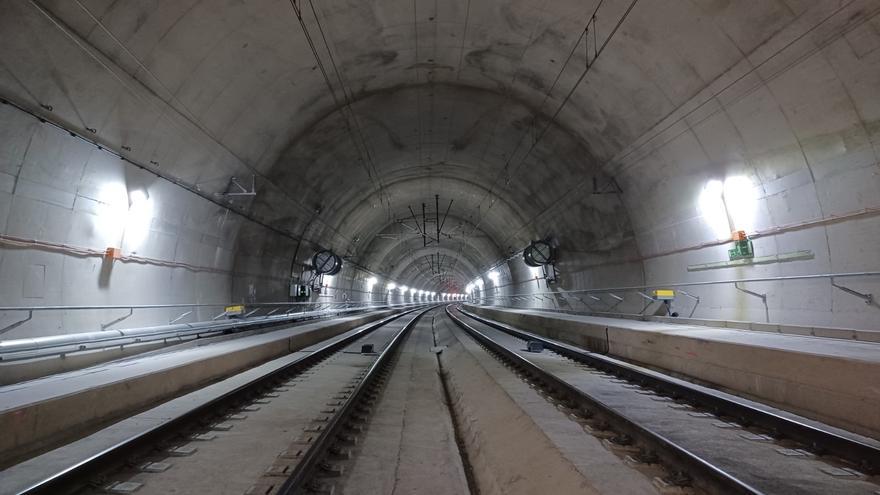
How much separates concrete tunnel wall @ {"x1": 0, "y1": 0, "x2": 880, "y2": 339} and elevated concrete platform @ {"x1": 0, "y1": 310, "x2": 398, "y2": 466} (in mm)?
1331

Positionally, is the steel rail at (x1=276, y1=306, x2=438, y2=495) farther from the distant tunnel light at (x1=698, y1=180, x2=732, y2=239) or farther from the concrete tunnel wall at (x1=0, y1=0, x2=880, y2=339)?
the distant tunnel light at (x1=698, y1=180, x2=732, y2=239)

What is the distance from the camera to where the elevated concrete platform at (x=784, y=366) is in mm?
4652

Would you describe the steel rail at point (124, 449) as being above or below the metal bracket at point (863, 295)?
below

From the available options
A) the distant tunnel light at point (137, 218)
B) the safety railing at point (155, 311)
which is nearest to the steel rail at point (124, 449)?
the safety railing at point (155, 311)

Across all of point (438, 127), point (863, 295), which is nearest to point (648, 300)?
point (863, 295)

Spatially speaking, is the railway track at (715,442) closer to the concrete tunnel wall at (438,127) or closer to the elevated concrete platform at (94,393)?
the concrete tunnel wall at (438,127)

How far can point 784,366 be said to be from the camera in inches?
219

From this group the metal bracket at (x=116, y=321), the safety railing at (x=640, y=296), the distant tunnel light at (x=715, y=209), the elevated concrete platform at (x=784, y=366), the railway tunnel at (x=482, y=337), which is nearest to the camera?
the railway tunnel at (x=482, y=337)

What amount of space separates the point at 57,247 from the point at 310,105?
649cm

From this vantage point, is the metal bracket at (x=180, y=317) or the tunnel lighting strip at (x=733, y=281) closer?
the tunnel lighting strip at (x=733, y=281)

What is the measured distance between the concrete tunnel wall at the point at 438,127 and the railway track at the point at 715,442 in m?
3.32

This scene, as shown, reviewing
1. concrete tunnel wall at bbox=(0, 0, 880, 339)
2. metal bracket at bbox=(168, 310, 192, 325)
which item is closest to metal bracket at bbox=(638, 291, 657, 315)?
concrete tunnel wall at bbox=(0, 0, 880, 339)

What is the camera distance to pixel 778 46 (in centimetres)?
654

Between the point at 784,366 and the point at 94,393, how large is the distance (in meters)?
8.86
